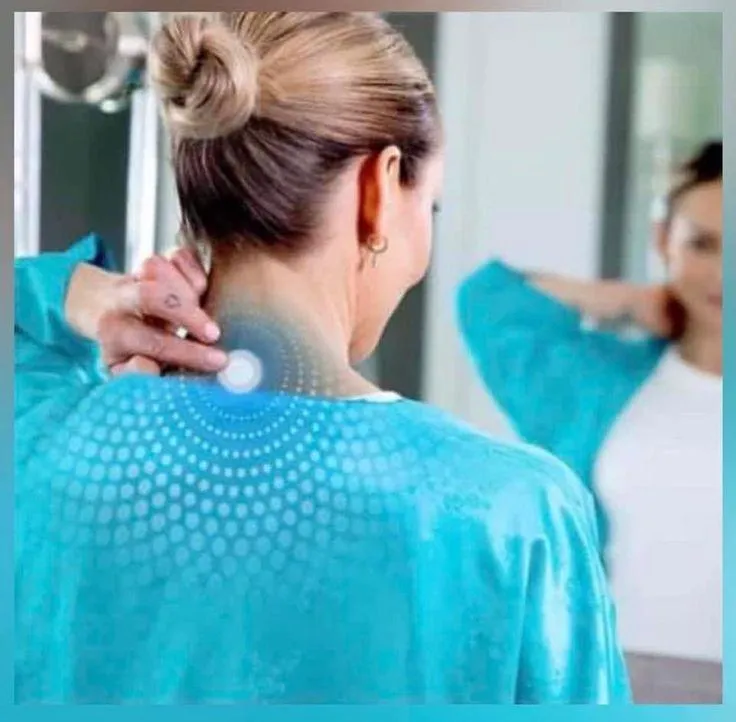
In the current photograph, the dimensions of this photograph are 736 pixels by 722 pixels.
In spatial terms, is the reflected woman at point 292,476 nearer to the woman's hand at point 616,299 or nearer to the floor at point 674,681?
the floor at point 674,681

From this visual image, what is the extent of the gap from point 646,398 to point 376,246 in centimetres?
32

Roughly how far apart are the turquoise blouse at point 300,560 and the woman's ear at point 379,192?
0.60ft

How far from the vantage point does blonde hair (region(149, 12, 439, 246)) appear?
44.4 inches

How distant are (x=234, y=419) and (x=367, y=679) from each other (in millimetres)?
299

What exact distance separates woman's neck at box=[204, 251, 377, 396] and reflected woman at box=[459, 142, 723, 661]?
0.13m

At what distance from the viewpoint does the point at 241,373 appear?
1151 mm

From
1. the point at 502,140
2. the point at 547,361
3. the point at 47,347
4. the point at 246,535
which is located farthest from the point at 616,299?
the point at 47,347

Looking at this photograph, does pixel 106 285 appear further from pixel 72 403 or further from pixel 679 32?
pixel 679 32

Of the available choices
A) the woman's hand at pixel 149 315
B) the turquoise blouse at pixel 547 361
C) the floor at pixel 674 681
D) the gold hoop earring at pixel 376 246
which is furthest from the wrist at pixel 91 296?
the floor at pixel 674 681

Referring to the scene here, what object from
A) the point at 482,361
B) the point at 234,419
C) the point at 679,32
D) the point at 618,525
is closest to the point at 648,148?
the point at 679,32

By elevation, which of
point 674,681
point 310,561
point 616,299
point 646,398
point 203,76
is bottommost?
point 674,681

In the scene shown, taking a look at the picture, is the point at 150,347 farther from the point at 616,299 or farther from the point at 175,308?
the point at 616,299

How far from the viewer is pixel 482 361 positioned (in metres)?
1.17

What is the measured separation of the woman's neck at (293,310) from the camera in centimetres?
115
